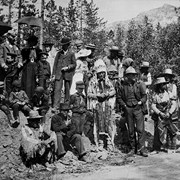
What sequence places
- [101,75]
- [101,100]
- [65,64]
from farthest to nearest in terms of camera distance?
[65,64], [101,100], [101,75]

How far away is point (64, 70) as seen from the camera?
31.7 feet

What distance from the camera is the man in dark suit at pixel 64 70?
974cm

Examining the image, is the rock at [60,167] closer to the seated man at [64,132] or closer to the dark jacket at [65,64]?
the seated man at [64,132]

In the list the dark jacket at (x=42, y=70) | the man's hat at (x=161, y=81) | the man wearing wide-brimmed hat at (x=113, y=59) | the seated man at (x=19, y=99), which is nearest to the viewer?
the seated man at (x=19, y=99)

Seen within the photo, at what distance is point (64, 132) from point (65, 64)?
8.73 feet

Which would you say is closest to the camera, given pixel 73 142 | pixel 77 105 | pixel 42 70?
pixel 73 142

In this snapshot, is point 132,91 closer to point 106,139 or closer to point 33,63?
point 106,139

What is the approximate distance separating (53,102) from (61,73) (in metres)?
0.95

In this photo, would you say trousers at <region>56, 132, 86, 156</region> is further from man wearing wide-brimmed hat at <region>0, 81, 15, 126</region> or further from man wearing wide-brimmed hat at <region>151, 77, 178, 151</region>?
man wearing wide-brimmed hat at <region>151, 77, 178, 151</region>

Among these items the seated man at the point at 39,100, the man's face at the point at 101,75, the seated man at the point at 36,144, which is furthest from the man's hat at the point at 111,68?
the seated man at the point at 36,144

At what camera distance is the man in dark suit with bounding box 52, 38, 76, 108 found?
9742 mm

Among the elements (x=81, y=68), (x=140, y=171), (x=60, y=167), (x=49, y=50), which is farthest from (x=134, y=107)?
(x=49, y=50)

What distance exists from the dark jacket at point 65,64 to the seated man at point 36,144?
8.91 ft

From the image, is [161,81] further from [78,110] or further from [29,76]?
[29,76]
